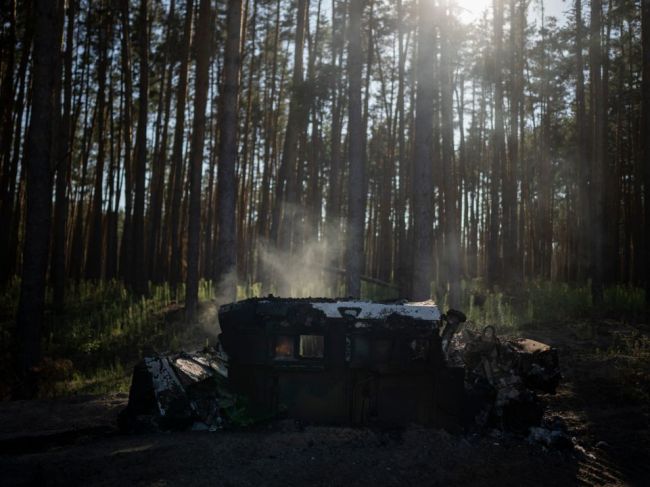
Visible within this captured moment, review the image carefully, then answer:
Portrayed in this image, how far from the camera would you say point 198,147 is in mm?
13273

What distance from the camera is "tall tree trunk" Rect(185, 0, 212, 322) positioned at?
13023 mm

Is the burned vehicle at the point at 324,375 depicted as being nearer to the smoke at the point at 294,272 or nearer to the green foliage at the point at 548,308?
the green foliage at the point at 548,308

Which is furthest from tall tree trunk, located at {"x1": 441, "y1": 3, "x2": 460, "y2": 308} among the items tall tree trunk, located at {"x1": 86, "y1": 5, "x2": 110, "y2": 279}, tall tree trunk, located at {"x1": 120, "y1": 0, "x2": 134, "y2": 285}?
tall tree trunk, located at {"x1": 86, "y1": 5, "x2": 110, "y2": 279}

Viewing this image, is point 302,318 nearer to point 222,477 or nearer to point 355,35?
point 222,477

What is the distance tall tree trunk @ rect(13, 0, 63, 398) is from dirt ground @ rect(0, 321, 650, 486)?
236 centimetres

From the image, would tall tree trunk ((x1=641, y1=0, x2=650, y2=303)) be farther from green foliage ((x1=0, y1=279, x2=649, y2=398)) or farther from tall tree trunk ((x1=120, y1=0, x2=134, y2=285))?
tall tree trunk ((x1=120, y1=0, x2=134, y2=285))

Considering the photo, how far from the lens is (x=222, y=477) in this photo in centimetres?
403

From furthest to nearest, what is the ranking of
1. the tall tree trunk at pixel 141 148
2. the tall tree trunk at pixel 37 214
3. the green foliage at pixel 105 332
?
the tall tree trunk at pixel 141 148
the green foliage at pixel 105 332
the tall tree trunk at pixel 37 214

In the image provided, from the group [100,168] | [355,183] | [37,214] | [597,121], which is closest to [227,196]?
[355,183]

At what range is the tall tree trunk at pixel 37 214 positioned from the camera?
878 cm

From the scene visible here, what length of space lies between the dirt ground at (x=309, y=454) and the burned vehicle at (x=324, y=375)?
Result: 0.73 ft

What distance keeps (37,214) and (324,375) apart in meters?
6.19

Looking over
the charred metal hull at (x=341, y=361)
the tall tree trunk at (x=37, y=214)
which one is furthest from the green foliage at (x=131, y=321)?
the charred metal hull at (x=341, y=361)

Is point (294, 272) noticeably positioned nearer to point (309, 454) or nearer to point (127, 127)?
point (127, 127)
